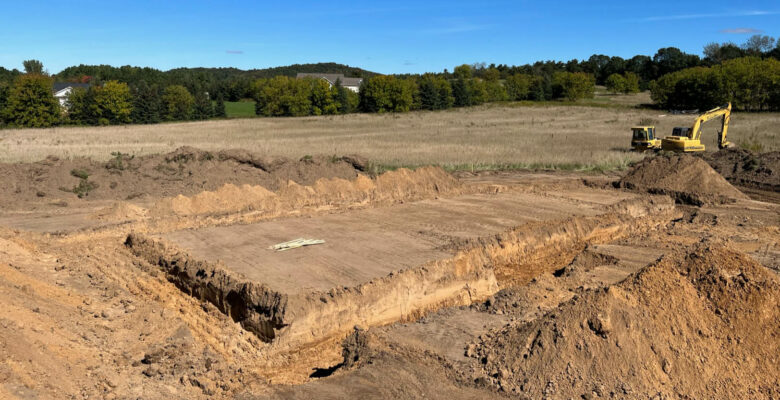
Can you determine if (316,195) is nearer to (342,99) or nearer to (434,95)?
(342,99)

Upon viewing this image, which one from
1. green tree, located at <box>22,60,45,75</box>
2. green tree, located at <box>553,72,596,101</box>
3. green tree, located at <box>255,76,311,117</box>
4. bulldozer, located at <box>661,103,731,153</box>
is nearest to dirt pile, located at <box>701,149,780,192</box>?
bulldozer, located at <box>661,103,731,153</box>

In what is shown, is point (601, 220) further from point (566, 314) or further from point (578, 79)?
point (578, 79)

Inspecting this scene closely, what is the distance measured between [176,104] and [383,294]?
64905 mm

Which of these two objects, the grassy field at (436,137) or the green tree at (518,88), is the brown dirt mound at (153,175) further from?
the green tree at (518,88)

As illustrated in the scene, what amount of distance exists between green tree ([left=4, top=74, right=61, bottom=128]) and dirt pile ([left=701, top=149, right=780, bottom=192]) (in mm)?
60774

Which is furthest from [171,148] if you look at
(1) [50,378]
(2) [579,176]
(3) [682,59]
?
(3) [682,59]

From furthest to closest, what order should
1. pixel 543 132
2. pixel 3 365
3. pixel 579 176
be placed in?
pixel 543 132 < pixel 579 176 < pixel 3 365

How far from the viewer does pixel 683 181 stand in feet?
65.1

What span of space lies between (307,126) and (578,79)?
44989mm

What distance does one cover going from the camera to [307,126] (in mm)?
57375

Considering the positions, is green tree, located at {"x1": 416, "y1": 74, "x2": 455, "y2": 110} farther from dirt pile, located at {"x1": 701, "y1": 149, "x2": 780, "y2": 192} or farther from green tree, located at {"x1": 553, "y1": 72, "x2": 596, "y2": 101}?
dirt pile, located at {"x1": 701, "y1": 149, "x2": 780, "y2": 192}

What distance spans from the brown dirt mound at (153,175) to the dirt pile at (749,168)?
49.8ft

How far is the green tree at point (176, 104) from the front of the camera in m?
67.8

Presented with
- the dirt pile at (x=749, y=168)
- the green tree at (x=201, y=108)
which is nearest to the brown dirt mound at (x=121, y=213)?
the dirt pile at (x=749, y=168)
